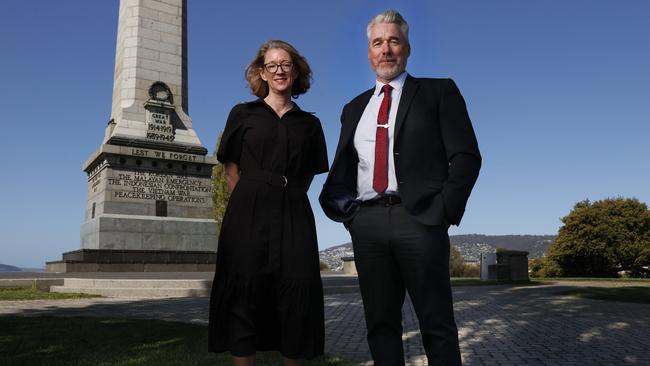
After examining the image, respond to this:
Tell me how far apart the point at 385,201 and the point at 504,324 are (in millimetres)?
6555

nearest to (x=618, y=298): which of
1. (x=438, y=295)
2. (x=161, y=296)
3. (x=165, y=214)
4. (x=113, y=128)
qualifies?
(x=161, y=296)

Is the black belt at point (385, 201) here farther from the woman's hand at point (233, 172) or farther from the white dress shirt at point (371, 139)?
the woman's hand at point (233, 172)

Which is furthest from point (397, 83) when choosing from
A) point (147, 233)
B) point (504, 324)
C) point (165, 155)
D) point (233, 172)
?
point (165, 155)

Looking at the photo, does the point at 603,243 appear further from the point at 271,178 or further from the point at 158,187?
the point at 271,178

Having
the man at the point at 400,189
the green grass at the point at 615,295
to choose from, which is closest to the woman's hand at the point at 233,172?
the man at the point at 400,189

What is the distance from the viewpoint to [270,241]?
11.2 ft

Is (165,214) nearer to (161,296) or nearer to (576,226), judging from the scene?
(161,296)

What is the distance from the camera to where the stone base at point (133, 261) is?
19312 millimetres

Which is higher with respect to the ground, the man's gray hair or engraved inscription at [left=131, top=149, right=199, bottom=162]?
engraved inscription at [left=131, top=149, right=199, bottom=162]

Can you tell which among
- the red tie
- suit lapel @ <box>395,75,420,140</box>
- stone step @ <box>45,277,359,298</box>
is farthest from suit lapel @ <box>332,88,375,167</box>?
stone step @ <box>45,277,359,298</box>

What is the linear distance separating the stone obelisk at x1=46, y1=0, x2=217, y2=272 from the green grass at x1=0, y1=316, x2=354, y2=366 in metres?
11.8

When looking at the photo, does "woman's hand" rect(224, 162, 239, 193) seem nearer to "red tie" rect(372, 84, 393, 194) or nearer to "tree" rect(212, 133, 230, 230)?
"red tie" rect(372, 84, 393, 194)

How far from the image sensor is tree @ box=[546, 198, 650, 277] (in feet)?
101

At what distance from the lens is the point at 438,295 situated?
10.2 ft
